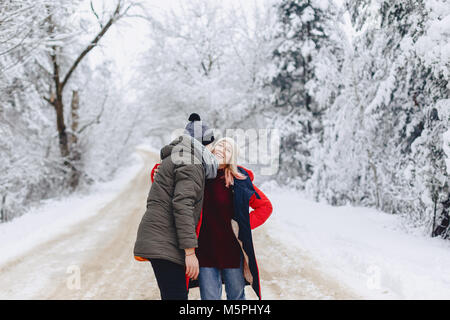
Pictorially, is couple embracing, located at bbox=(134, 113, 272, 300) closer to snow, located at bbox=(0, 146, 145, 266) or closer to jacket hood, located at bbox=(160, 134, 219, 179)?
jacket hood, located at bbox=(160, 134, 219, 179)

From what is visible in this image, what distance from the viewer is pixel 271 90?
1493 centimetres

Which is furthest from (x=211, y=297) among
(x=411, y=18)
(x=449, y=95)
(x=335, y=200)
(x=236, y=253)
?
(x=335, y=200)

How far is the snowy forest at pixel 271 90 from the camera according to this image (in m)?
6.36

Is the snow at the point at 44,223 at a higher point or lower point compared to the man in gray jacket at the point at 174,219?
lower

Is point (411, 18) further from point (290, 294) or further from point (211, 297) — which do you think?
point (211, 297)

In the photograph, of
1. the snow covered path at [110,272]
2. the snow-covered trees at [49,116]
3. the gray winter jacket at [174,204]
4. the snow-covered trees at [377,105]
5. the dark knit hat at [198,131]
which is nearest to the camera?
the gray winter jacket at [174,204]

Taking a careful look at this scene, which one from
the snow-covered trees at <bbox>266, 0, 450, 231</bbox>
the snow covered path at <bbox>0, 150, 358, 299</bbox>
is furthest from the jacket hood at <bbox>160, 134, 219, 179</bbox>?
the snow-covered trees at <bbox>266, 0, 450, 231</bbox>

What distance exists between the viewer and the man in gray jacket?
7.17ft

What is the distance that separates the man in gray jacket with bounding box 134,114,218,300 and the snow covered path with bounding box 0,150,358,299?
84.0 inches

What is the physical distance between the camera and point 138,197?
14.4 metres

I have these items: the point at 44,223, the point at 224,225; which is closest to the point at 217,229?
the point at 224,225

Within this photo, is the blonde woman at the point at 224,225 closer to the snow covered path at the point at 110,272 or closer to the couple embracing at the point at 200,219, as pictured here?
the couple embracing at the point at 200,219

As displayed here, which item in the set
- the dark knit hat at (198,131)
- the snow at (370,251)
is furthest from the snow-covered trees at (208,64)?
the dark knit hat at (198,131)

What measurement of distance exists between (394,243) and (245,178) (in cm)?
442
